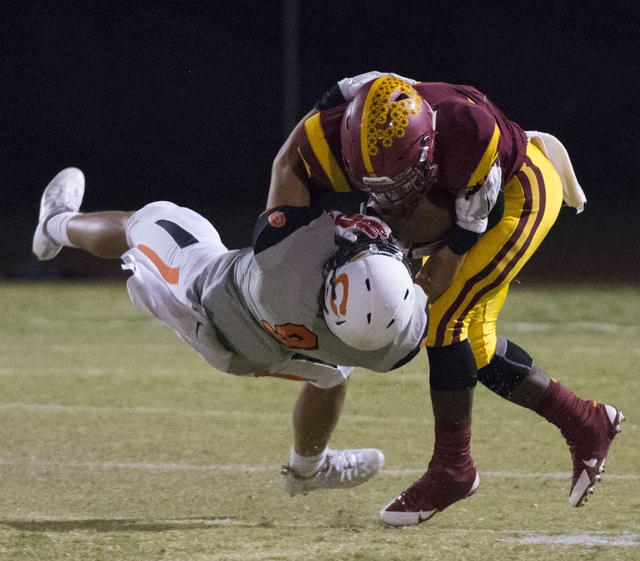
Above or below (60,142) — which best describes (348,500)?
above

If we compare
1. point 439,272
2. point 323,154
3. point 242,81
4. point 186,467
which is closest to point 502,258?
point 439,272

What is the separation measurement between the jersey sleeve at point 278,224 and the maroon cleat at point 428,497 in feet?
3.55

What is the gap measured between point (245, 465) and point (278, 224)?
5.26 feet

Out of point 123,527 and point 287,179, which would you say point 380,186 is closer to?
point 287,179

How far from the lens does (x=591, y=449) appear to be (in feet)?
10.6

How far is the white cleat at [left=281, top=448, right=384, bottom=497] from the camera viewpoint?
328 centimetres

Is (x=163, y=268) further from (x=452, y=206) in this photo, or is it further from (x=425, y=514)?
(x=425, y=514)

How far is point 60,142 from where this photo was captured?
1487cm

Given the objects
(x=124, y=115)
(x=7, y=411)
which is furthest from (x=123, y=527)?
(x=124, y=115)

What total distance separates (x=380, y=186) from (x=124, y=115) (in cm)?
1288

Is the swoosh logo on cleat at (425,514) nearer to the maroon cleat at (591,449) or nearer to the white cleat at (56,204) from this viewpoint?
the maroon cleat at (591,449)

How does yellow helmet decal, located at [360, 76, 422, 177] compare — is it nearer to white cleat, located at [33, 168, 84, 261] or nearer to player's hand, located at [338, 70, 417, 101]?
player's hand, located at [338, 70, 417, 101]

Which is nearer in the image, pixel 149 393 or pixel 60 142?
pixel 149 393

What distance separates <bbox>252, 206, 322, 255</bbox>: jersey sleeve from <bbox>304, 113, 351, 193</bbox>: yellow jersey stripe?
0.33 meters
